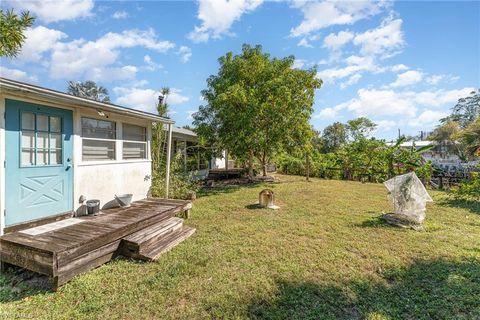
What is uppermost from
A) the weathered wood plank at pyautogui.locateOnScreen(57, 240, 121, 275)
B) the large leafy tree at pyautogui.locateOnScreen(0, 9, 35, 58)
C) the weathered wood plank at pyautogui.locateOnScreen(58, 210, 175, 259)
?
the large leafy tree at pyautogui.locateOnScreen(0, 9, 35, 58)

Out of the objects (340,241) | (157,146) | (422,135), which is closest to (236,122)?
(157,146)

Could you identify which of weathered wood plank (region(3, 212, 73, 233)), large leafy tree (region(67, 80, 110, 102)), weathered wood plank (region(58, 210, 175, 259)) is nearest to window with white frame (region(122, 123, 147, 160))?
weathered wood plank (region(3, 212, 73, 233))

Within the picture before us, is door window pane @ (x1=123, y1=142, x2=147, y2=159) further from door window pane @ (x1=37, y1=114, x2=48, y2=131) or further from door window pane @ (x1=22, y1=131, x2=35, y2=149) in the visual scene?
door window pane @ (x1=22, y1=131, x2=35, y2=149)

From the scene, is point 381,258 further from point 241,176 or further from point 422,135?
point 422,135

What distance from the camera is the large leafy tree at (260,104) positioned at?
1183 centimetres

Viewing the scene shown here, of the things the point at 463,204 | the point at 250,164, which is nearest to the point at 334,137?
the point at 250,164

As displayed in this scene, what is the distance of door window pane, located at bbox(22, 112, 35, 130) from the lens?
13.4ft

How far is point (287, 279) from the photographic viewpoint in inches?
137

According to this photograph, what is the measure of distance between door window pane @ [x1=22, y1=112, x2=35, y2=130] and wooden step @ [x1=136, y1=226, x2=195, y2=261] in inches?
123

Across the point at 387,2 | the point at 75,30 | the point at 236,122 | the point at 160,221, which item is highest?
the point at 387,2

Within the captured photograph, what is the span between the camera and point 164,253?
431 cm

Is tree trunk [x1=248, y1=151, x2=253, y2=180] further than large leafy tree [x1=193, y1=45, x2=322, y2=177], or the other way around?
tree trunk [x1=248, y1=151, x2=253, y2=180]

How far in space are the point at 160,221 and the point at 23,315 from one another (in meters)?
2.71

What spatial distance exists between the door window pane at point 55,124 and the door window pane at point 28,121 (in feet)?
1.06
